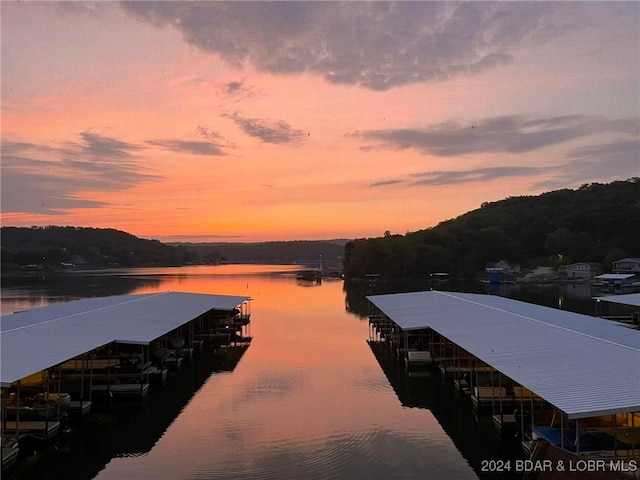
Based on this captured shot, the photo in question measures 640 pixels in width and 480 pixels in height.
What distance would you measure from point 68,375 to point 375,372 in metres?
9.38

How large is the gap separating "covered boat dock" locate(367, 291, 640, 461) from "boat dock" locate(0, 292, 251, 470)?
8.55 metres

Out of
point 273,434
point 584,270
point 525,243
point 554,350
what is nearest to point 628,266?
point 584,270

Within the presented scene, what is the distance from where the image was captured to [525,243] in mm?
93750

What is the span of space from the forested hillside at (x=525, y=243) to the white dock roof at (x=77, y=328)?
58.4 metres

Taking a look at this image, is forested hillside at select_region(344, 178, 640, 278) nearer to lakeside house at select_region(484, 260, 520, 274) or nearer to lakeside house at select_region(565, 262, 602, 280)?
lakeside house at select_region(565, 262, 602, 280)

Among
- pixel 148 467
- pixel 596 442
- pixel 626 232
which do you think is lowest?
pixel 148 467

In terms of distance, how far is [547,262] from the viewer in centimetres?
8669

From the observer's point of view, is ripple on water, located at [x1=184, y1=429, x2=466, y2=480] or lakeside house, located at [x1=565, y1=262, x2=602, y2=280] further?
lakeside house, located at [x1=565, y1=262, x2=602, y2=280]

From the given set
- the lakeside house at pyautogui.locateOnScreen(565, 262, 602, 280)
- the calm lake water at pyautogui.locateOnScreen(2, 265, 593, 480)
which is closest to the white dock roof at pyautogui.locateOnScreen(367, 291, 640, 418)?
the calm lake water at pyautogui.locateOnScreen(2, 265, 593, 480)

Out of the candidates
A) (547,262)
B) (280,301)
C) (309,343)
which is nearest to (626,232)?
(547,262)

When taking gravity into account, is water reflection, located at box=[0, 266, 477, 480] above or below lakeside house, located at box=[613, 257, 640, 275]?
below

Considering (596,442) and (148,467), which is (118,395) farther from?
(596,442)

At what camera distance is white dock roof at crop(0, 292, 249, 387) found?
438 inches

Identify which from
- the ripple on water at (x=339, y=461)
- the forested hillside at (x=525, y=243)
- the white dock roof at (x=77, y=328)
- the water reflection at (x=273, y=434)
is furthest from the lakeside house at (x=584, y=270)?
the ripple on water at (x=339, y=461)
